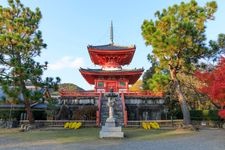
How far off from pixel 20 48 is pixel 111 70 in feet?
53.9

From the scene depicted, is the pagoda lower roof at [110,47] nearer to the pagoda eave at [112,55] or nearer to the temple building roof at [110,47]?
the temple building roof at [110,47]

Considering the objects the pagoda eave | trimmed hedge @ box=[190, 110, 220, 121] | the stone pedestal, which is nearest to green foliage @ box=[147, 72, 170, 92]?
the stone pedestal

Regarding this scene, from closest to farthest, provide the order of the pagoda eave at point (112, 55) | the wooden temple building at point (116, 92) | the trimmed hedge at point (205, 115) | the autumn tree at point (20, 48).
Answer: the autumn tree at point (20, 48) < the wooden temple building at point (116, 92) < the trimmed hedge at point (205, 115) < the pagoda eave at point (112, 55)

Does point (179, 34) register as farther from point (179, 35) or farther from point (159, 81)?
point (159, 81)

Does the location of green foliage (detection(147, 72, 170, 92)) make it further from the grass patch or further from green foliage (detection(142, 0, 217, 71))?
the grass patch

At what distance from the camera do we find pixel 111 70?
130 feet

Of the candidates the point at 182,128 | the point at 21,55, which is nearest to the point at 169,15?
the point at 182,128

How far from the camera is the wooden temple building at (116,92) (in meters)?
31.0

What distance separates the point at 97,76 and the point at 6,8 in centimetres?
1607

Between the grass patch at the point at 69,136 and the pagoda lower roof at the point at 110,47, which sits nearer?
the grass patch at the point at 69,136

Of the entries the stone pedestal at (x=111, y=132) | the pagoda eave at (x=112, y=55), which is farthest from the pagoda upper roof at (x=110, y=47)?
the stone pedestal at (x=111, y=132)

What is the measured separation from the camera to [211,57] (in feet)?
89.6

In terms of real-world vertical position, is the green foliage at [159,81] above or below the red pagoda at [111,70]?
below

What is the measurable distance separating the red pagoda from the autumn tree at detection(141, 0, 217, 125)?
11.0m
